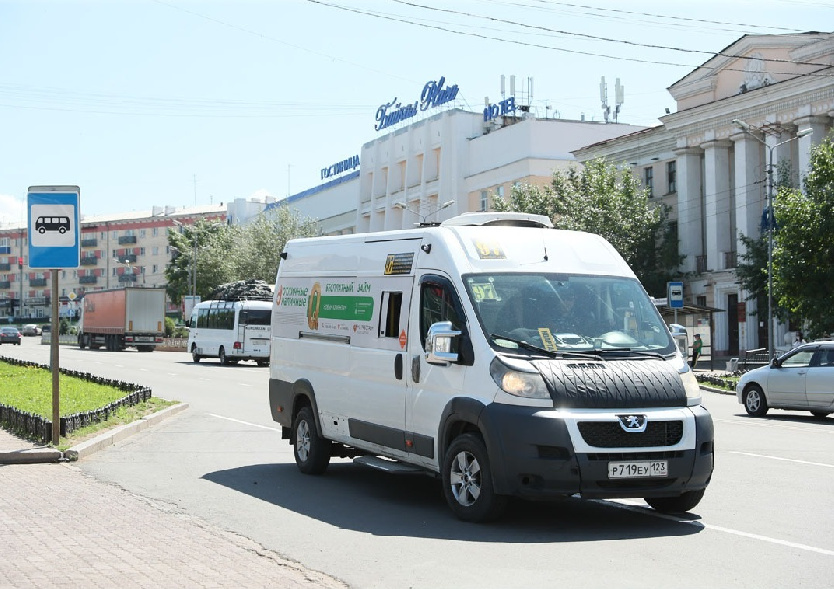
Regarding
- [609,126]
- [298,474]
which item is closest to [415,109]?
[609,126]

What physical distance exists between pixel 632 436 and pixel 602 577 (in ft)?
6.18

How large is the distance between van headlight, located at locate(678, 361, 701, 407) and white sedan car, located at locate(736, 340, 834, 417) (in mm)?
13858

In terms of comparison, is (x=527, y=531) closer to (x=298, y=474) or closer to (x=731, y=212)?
(x=298, y=474)

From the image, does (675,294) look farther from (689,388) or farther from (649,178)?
(689,388)

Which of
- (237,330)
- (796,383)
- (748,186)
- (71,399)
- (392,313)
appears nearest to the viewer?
(392,313)

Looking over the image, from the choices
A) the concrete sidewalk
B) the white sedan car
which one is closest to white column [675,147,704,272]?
the white sedan car

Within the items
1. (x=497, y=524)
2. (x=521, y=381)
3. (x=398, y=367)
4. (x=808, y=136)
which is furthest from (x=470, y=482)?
(x=808, y=136)

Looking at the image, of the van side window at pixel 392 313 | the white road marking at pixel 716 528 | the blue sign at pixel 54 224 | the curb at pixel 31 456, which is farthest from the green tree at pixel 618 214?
the white road marking at pixel 716 528

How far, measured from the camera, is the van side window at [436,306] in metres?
10.1

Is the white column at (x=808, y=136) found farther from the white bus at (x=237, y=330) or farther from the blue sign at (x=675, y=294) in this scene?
the white bus at (x=237, y=330)

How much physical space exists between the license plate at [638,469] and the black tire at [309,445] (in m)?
4.33

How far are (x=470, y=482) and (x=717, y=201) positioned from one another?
1851 inches

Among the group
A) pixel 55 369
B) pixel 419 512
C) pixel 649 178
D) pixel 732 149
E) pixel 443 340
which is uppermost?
pixel 732 149

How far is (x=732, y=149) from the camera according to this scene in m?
54.0
